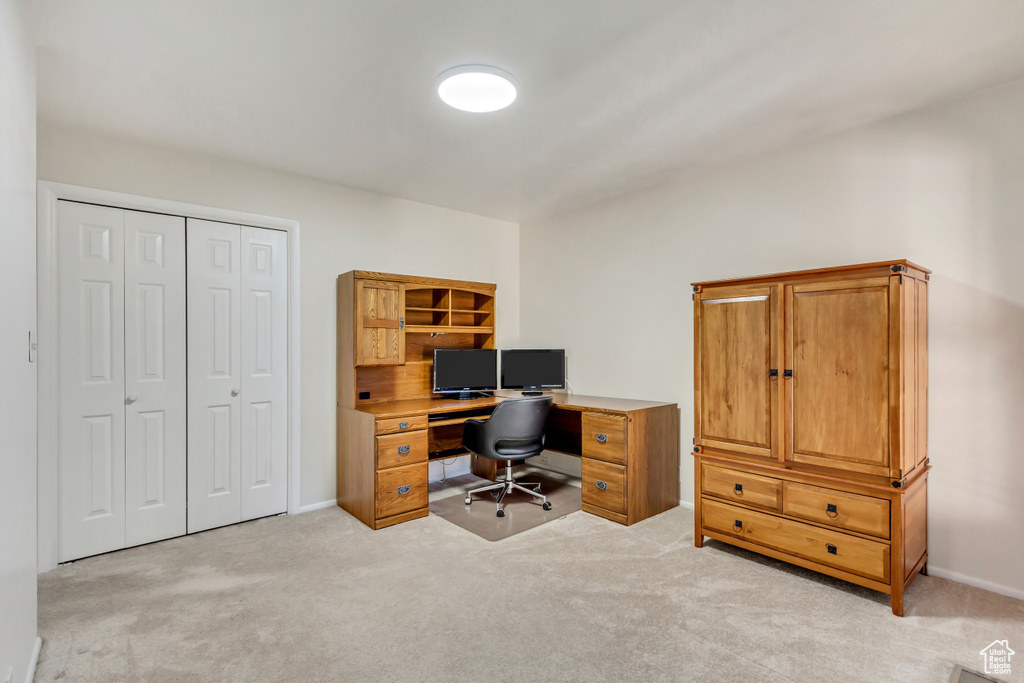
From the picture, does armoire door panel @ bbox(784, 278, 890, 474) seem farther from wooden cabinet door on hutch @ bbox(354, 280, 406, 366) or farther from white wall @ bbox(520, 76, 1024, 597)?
wooden cabinet door on hutch @ bbox(354, 280, 406, 366)

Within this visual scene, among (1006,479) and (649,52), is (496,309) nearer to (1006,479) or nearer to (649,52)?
(649,52)

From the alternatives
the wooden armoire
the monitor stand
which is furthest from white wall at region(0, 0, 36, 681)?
the wooden armoire

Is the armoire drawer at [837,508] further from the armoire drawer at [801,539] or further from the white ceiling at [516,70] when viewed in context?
the white ceiling at [516,70]

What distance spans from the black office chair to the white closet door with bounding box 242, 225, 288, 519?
1410 millimetres

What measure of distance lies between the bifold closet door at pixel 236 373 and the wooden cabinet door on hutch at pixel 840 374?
340cm

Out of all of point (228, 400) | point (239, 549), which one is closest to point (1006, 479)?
point (239, 549)

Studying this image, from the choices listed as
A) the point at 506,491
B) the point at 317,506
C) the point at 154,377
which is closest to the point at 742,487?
the point at 506,491

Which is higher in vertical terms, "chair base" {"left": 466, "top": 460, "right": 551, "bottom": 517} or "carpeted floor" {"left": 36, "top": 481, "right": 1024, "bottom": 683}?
"chair base" {"left": 466, "top": 460, "right": 551, "bottom": 517}

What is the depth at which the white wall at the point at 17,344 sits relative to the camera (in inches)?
60.5

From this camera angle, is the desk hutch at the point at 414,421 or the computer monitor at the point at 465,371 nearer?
the desk hutch at the point at 414,421

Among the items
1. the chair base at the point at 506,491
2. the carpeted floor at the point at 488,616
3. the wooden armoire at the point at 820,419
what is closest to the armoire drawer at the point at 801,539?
the wooden armoire at the point at 820,419

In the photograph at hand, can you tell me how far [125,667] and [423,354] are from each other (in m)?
2.86

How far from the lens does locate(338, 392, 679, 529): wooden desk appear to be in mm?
3486

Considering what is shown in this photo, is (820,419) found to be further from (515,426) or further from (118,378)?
(118,378)
